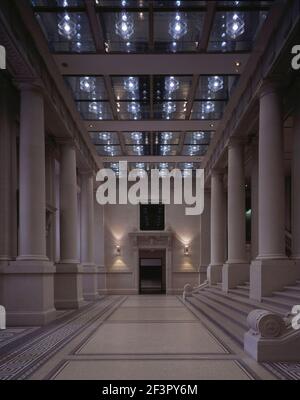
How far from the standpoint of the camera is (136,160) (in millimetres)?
20328

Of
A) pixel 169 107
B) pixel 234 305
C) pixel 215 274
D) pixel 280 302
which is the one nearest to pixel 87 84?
pixel 169 107

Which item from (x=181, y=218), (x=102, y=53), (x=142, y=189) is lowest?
(x=181, y=218)

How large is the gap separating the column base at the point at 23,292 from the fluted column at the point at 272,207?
4.75m

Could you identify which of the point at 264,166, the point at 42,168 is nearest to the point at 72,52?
the point at 42,168

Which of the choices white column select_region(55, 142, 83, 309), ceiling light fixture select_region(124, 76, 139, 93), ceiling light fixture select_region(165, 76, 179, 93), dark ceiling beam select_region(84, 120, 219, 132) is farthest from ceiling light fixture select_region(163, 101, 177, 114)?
white column select_region(55, 142, 83, 309)

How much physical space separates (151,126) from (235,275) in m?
5.44

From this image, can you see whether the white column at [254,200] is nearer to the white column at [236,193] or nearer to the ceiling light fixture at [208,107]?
the white column at [236,193]

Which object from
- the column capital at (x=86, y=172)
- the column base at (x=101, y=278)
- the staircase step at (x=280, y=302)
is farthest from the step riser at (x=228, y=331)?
the column base at (x=101, y=278)

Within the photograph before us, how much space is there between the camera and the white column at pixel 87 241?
19.8 meters

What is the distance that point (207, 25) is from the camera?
9.48 m

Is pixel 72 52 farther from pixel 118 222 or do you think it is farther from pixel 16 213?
pixel 118 222
